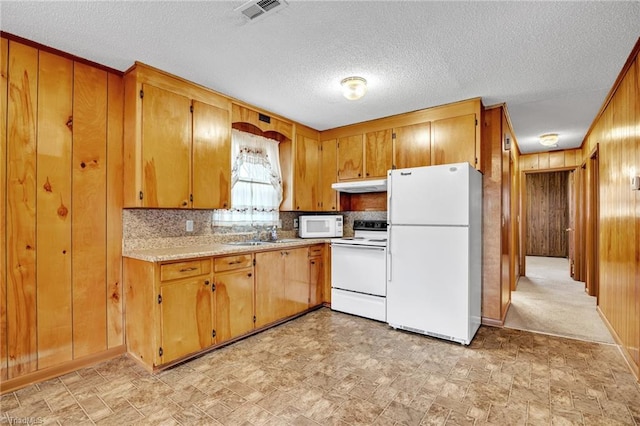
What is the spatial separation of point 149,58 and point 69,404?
2516 mm

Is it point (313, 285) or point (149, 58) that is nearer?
point (149, 58)

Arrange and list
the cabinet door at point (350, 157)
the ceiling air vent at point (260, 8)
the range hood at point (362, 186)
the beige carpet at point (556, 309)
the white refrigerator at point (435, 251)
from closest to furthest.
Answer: the ceiling air vent at point (260, 8) → the white refrigerator at point (435, 251) → the beige carpet at point (556, 309) → the range hood at point (362, 186) → the cabinet door at point (350, 157)

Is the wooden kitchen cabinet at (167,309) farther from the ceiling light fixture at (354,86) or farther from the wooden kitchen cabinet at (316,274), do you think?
the ceiling light fixture at (354,86)

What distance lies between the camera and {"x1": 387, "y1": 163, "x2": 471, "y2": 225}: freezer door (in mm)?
2966

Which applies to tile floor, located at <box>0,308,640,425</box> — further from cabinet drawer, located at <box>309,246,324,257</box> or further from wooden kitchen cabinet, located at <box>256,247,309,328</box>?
cabinet drawer, located at <box>309,246,324,257</box>

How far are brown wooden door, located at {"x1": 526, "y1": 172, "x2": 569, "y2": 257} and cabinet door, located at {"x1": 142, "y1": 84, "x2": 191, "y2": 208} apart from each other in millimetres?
9855

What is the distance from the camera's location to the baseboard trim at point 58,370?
218 cm

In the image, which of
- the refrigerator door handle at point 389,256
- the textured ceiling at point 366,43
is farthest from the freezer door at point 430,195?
the textured ceiling at point 366,43

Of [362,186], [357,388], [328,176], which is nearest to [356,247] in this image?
[362,186]

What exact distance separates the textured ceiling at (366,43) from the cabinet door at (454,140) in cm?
28

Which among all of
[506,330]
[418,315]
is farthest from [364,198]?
[506,330]

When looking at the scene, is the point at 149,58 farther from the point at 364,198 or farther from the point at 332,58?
the point at 364,198

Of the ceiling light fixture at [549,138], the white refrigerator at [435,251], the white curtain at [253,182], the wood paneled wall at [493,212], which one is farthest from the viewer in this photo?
the ceiling light fixture at [549,138]

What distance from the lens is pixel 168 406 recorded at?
80.1 inches
